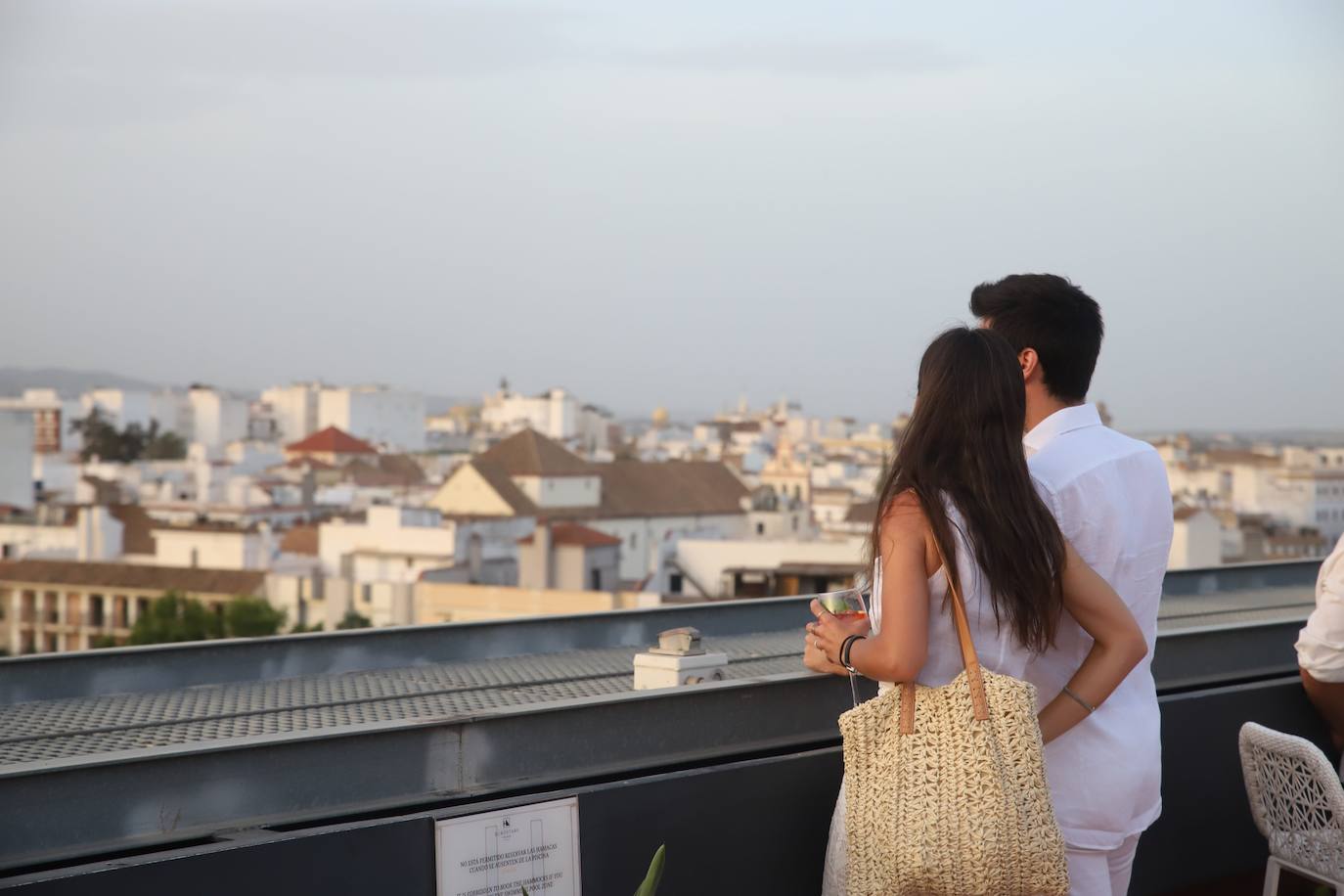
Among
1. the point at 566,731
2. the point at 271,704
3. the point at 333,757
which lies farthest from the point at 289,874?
the point at 271,704

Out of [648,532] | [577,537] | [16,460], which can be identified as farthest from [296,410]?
[577,537]

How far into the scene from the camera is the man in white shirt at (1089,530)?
6.68 ft

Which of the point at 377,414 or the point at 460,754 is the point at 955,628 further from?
the point at 377,414

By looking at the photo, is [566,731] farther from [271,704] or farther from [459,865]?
[271,704]

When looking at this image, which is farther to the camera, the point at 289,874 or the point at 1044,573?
the point at 289,874

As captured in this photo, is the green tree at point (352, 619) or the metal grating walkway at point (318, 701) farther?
the green tree at point (352, 619)

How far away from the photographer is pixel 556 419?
98.4 meters

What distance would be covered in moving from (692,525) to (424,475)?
1816cm

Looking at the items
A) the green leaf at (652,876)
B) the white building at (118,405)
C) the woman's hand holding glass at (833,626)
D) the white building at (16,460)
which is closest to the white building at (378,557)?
the white building at (16,460)

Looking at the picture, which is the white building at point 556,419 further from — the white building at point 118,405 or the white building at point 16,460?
the white building at point 16,460

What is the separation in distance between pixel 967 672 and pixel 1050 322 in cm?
53

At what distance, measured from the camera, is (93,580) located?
159 ft

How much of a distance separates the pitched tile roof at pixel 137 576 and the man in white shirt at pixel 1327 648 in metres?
46.4

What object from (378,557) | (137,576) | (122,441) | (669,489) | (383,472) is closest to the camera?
(137,576)
